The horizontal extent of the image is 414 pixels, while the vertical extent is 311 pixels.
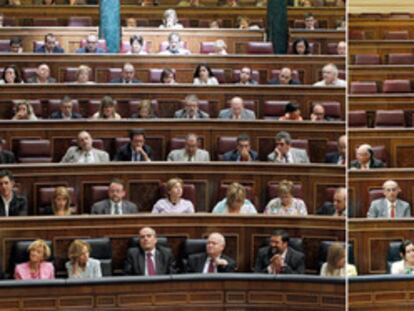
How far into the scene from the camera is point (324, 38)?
222 inches

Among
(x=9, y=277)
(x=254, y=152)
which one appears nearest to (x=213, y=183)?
(x=254, y=152)

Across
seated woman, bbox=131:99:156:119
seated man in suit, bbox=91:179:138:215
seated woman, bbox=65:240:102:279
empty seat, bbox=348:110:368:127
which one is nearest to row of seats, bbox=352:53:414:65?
empty seat, bbox=348:110:368:127

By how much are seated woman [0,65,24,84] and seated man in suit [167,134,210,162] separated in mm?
1105

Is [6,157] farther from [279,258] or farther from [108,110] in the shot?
[279,258]

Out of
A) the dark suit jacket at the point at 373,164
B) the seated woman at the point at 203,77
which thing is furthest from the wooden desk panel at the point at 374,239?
the seated woman at the point at 203,77

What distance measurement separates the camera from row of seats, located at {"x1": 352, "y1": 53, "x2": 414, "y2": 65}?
5105 mm

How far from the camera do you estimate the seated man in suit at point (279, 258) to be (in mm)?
2707

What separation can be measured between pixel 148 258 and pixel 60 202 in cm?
43

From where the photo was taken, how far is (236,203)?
3064mm

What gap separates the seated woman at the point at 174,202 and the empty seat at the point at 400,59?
2261 mm

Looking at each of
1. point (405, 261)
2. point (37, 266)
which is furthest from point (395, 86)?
point (405, 261)

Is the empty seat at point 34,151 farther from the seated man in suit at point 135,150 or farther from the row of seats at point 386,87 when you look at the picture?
the row of seats at point 386,87

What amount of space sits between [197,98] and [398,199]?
1.33 m

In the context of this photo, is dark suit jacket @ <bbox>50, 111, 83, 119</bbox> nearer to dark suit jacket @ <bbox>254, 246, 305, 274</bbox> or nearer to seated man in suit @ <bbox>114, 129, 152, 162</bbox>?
seated man in suit @ <bbox>114, 129, 152, 162</bbox>
